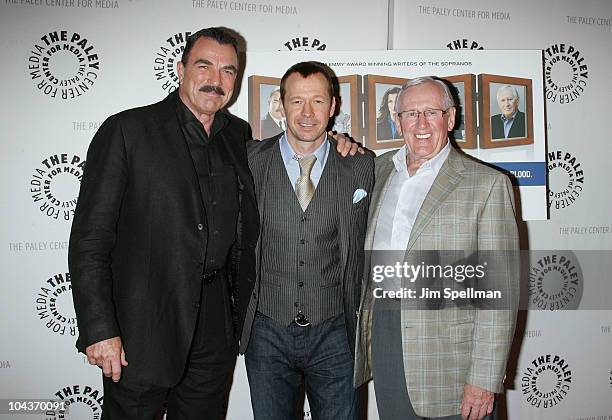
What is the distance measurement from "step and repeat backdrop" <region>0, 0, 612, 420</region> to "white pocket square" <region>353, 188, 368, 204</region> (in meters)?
0.73

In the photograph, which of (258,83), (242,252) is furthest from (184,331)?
(258,83)

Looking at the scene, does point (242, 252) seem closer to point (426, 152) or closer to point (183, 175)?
point (183, 175)

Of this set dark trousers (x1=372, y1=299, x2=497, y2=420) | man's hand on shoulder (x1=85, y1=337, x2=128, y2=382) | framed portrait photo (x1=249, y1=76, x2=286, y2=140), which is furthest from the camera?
framed portrait photo (x1=249, y1=76, x2=286, y2=140)

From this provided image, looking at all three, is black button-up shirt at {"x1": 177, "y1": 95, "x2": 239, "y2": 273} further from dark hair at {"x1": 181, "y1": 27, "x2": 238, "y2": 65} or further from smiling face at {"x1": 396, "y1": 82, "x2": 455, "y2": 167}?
smiling face at {"x1": 396, "y1": 82, "x2": 455, "y2": 167}

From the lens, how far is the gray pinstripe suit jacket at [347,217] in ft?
6.63

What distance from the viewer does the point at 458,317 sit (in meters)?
1.85

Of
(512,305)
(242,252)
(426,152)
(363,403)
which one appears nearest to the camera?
(512,305)

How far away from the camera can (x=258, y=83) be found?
8.87ft

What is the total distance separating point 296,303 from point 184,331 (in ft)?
1.49

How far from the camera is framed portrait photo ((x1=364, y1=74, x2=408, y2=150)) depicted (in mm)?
2705

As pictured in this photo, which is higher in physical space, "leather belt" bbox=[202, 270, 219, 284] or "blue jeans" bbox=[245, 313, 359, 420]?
"leather belt" bbox=[202, 270, 219, 284]

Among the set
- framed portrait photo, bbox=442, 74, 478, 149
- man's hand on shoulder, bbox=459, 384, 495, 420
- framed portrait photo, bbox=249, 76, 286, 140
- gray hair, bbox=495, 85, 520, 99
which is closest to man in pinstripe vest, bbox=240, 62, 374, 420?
man's hand on shoulder, bbox=459, 384, 495, 420

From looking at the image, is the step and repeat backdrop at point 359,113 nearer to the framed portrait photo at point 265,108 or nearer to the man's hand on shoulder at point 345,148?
the framed portrait photo at point 265,108
